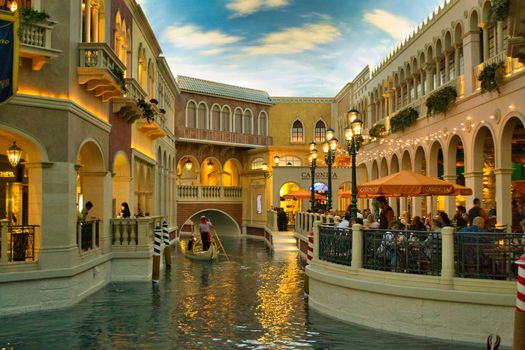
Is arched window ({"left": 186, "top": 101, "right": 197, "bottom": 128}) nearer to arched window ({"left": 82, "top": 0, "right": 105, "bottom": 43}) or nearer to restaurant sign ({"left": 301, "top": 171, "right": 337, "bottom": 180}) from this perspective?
restaurant sign ({"left": 301, "top": 171, "right": 337, "bottom": 180})

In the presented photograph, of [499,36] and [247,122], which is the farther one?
[247,122]

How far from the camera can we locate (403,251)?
10391 millimetres

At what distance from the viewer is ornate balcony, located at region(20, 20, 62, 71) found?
38.2 feet

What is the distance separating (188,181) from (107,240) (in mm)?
31279

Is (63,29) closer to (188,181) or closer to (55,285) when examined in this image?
(55,285)

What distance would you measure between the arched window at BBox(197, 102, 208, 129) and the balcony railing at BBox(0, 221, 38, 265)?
89.0 feet

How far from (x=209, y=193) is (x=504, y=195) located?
25.2 meters

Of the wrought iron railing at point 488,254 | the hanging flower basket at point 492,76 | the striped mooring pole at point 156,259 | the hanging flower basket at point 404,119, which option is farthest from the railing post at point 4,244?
the hanging flower basket at point 404,119

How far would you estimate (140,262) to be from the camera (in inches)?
663

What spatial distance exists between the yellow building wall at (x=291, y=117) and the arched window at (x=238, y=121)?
2.29 meters

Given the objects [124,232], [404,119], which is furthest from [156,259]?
[404,119]

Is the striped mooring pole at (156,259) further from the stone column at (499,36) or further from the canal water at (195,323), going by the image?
the stone column at (499,36)

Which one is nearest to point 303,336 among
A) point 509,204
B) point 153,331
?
point 153,331

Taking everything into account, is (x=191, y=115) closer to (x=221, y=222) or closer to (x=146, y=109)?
(x=221, y=222)
